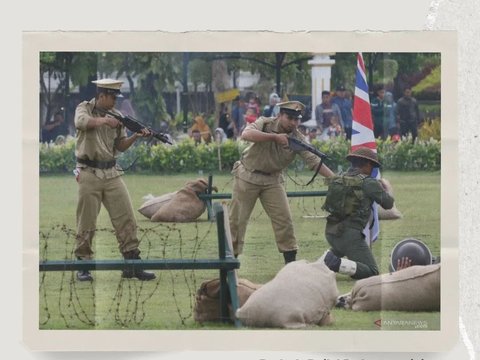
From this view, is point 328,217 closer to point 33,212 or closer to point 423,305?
point 423,305

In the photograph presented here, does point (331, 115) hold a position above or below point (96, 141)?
above

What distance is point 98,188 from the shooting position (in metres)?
20.5

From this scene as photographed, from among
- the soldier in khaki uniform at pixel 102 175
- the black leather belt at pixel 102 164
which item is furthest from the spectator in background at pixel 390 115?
the black leather belt at pixel 102 164

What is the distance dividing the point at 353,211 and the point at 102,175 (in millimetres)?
2115

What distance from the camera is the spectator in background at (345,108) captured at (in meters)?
20.4

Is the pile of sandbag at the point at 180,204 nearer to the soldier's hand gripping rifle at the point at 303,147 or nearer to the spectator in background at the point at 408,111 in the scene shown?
the soldier's hand gripping rifle at the point at 303,147

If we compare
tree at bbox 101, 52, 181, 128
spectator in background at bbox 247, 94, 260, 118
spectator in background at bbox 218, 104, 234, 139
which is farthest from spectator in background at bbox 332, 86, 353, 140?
tree at bbox 101, 52, 181, 128

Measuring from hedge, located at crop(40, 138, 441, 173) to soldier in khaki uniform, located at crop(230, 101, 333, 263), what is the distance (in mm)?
91

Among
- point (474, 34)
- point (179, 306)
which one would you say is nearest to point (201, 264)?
point (179, 306)

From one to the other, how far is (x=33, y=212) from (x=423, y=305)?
335 cm

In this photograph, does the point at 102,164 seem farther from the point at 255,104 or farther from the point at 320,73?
the point at 320,73

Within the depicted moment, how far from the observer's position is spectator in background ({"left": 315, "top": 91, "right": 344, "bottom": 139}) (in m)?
20.4

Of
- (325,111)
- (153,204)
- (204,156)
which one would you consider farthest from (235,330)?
(325,111)

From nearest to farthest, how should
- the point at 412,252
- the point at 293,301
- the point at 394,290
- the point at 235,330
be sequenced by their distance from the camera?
1. the point at 293,301
2. the point at 235,330
3. the point at 394,290
4. the point at 412,252
